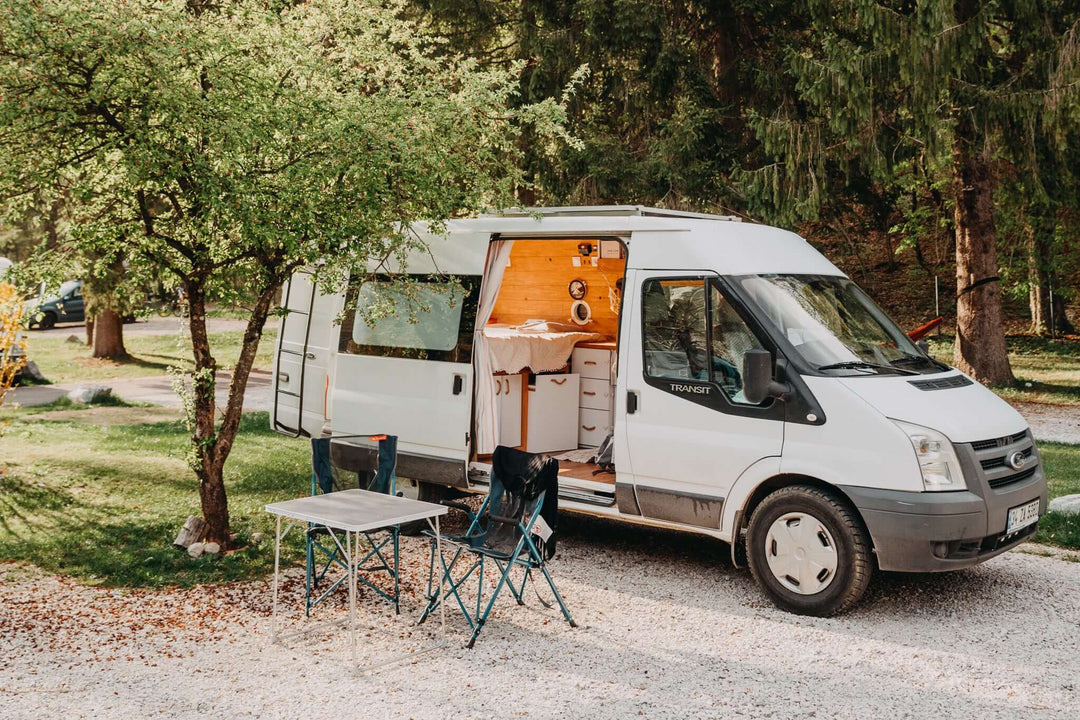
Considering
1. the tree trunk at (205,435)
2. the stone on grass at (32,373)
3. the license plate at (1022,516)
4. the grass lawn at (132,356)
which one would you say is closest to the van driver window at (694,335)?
the license plate at (1022,516)

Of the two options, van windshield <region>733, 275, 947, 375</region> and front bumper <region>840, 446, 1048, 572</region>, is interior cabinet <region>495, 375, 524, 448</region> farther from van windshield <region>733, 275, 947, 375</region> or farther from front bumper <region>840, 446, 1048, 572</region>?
front bumper <region>840, 446, 1048, 572</region>

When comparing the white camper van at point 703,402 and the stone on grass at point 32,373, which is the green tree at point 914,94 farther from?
the stone on grass at point 32,373

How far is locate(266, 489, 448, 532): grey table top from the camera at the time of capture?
5.71 meters

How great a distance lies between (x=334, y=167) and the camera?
266 inches

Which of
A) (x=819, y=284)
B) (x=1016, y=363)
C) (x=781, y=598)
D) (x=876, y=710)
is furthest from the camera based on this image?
(x=1016, y=363)

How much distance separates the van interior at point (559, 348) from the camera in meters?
9.03

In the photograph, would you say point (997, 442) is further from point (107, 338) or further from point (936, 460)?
point (107, 338)

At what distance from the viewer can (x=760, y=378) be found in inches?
255

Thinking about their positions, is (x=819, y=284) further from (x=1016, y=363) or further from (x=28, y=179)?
(x=1016, y=363)

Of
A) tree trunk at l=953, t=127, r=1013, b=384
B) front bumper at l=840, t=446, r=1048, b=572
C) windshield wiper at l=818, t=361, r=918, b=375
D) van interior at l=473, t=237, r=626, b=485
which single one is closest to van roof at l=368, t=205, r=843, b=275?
van interior at l=473, t=237, r=626, b=485

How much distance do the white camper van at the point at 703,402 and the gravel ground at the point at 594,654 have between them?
0.47 m

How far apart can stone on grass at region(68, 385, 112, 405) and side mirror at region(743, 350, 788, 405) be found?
1349 cm

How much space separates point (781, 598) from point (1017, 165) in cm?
1164

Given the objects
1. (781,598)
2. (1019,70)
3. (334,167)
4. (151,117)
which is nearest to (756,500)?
(781,598)
